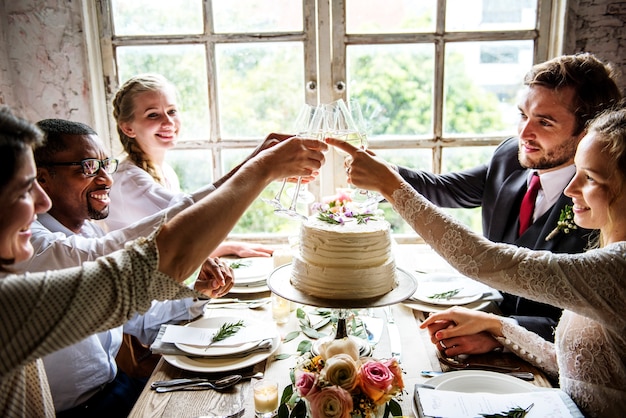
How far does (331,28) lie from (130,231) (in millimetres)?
1510

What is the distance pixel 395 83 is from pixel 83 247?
175cm

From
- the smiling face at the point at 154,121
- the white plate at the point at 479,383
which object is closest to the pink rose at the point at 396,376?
the white plate at the point at 479,383

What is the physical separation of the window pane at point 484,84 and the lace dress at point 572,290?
4.79ft

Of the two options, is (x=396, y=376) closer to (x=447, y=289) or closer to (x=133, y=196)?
(x=447, y=289)

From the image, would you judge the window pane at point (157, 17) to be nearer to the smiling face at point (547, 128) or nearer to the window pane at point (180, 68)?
the window pane at point (180, 68)

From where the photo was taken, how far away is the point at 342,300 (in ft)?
4.14

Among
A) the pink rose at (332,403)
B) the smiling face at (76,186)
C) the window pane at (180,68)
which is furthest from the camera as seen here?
the window pane at (180,68)

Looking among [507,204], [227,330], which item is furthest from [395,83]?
[227,330]

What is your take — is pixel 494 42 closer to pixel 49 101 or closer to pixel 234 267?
pixel 234 267

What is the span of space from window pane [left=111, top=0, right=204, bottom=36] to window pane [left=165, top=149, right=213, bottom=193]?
62 cm

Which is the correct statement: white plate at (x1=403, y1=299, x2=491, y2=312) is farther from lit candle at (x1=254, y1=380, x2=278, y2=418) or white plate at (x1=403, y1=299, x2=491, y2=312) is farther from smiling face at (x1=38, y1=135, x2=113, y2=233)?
smiling face at (x1=38, y1=135, x2=113, y2=233)

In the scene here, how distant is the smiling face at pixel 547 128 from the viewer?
6.21ft

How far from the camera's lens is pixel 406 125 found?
2709mm

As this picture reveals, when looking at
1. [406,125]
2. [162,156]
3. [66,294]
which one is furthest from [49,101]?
[66,294]
